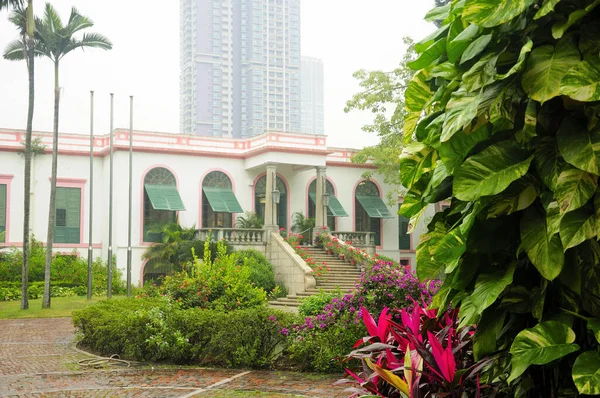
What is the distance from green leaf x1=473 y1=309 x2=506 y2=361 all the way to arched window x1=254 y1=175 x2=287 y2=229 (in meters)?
27.6

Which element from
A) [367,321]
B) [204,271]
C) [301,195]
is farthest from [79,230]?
[367,321]

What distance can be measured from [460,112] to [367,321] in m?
1.47

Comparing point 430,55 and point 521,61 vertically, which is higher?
point 430,55

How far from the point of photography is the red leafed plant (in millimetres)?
2236

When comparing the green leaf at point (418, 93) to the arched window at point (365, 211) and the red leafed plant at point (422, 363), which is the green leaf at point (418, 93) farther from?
the arched window at point (365, 211)

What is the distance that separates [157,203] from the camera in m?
27.5

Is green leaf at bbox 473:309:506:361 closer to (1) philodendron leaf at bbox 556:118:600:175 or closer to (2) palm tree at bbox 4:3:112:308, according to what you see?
(1) philodendron leaf at bbox 556:118:600:175

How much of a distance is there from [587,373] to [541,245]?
0.31m

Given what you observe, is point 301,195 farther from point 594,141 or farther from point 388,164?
point 594,141

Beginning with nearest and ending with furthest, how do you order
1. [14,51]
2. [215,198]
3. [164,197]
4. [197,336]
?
[197,336] → [14,51] → [164,197] → [215,198]

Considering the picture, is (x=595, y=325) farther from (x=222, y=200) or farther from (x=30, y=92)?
(x=222, y=200)

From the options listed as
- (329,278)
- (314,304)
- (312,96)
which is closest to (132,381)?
(314,304)

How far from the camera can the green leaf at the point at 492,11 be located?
1541mm

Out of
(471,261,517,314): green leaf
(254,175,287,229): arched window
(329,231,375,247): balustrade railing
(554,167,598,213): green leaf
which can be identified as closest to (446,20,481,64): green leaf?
(554,167,598,213): green leaf
